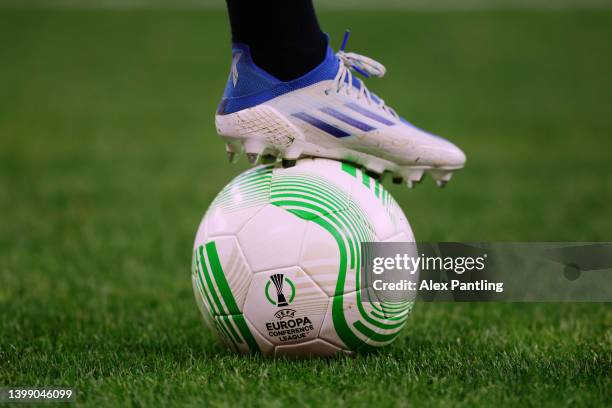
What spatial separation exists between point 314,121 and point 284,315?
0.82m

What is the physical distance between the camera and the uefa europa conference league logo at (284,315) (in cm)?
286

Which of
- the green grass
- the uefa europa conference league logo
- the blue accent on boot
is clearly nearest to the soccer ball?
the uefa europa conference league logo

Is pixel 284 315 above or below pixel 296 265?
below

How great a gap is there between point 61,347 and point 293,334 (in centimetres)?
108

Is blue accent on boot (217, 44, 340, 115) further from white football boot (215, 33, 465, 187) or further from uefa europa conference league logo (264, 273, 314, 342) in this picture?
uefa europa conference league logo (264, 273, 314, 342)

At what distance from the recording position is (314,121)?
10.3 feet

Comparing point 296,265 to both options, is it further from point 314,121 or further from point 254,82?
point 254,82

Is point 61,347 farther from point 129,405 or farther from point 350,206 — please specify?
point 350,206

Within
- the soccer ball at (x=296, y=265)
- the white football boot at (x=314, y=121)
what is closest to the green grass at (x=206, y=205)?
the soccer ball at (x=296, y=265)

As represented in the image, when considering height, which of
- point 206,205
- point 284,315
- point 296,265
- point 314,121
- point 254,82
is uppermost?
point 254,82

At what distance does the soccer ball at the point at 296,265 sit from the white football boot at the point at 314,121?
0.13 meters

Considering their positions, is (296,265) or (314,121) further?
(314,121)

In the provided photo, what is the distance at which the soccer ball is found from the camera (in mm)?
2869

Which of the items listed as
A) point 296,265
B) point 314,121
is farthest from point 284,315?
point 314,121
